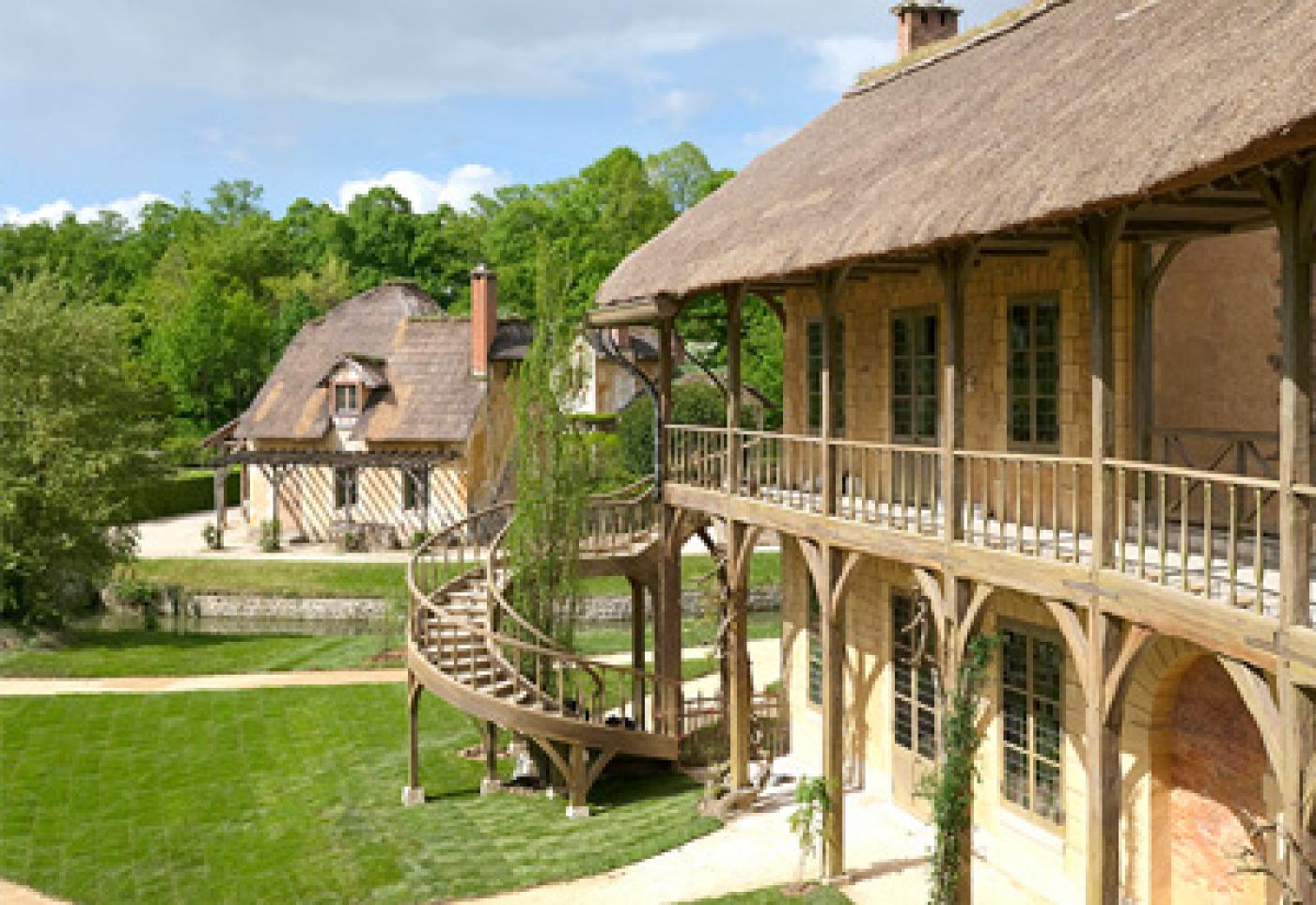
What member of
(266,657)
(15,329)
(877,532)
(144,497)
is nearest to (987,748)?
(877,532)

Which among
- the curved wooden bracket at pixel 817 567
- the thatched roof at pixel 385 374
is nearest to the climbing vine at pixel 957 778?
the curved wooden bracket at pixel 817 567

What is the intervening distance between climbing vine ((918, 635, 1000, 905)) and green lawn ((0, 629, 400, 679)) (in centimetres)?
1798

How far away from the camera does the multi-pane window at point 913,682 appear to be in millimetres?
15555

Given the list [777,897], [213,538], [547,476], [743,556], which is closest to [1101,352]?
[777,897]

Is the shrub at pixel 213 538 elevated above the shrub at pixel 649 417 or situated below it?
below

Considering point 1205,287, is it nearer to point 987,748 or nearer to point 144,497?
point 987,748

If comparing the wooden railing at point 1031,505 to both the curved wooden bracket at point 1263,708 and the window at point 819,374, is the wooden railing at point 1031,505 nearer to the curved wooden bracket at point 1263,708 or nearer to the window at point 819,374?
the curved wooden bracket at point 1263,708

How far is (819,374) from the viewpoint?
60.1 ft

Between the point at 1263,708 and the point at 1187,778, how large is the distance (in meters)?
4.14

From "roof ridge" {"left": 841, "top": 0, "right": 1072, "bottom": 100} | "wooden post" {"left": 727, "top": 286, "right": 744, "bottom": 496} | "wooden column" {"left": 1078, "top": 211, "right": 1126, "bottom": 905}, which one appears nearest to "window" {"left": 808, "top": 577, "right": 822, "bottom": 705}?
"wooden post" {"left": 727, "top": 286, "right": 744, "bottom": 496}

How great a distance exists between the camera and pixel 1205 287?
12.4 meters

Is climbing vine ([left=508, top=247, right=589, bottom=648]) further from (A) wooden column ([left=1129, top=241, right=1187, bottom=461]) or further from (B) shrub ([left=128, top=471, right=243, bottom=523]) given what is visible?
(B) shrub ([left=128, top=471, right=243, bottom=523])

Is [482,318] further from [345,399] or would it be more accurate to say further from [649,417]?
[649,417]

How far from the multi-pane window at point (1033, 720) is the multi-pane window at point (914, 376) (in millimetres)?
3028
